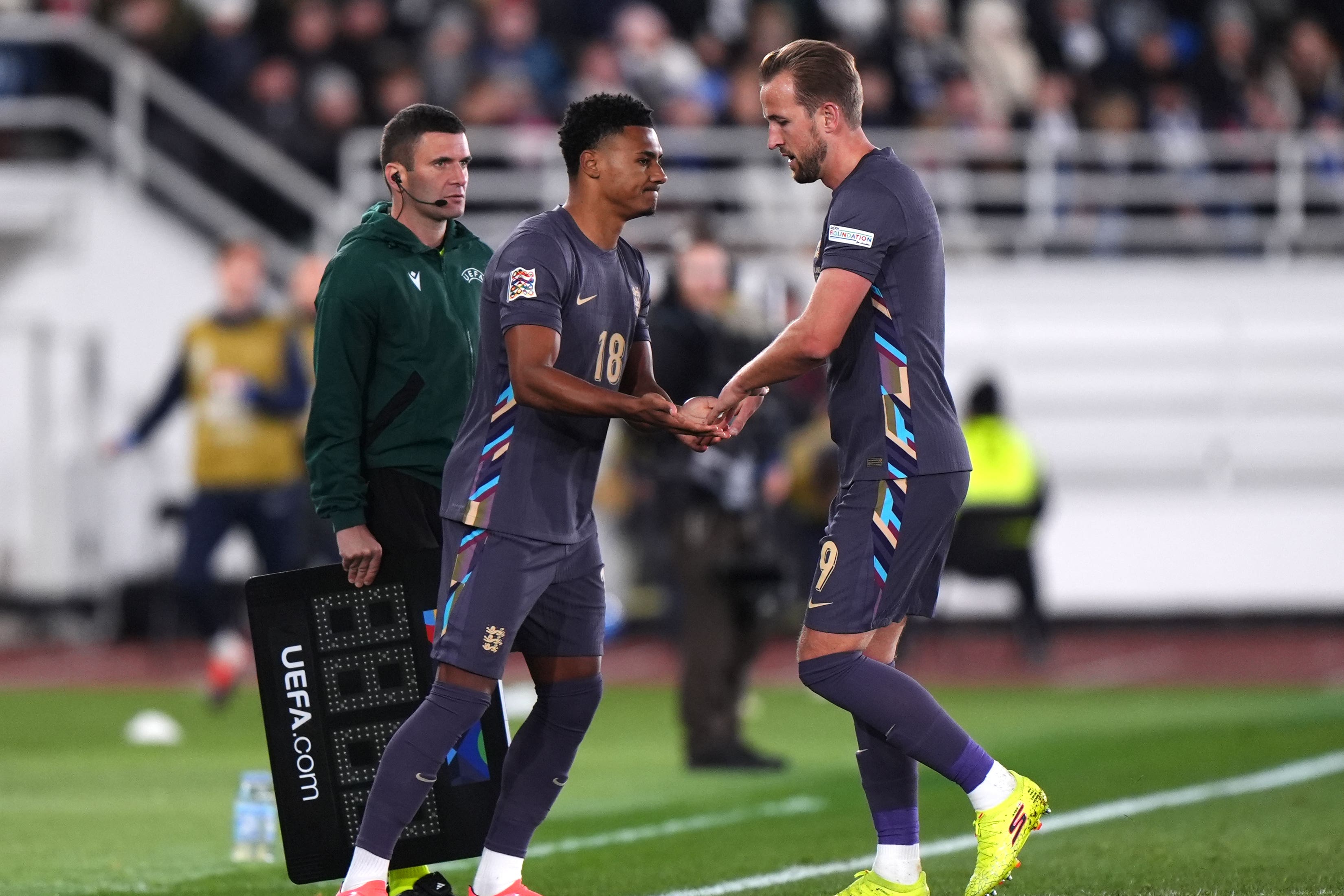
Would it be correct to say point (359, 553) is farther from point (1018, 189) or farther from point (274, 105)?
point (1018, 189)

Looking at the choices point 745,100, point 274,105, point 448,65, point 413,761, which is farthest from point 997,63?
point 413,761

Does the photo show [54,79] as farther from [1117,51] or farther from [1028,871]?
[1028,871]

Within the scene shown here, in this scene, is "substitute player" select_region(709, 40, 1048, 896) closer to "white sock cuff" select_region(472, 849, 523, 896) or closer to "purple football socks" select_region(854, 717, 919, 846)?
"purple football socks" select_region(854, 717, 919, 846)

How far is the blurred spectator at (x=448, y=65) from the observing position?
17.7 meters

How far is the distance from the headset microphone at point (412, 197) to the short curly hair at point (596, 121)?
495mm

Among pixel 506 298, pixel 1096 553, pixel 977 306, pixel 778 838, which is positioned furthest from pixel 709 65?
pixel 506 298

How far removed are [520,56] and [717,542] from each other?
8953 millimetres

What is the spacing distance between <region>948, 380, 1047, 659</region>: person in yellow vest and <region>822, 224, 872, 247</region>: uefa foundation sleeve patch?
9318mm

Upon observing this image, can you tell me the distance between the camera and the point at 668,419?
589 centimetres

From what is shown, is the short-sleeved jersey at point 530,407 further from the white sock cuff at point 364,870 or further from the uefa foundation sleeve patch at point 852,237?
the white sock cuff at point 364,870

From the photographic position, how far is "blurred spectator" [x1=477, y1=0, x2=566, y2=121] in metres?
17.9

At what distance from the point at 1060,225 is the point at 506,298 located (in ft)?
44.0

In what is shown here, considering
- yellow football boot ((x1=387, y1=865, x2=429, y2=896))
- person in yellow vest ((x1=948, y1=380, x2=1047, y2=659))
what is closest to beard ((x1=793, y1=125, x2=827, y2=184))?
yellow football boot ((x1=387, y1=865, x2=429, y2=896))

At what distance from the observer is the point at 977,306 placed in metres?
18.1
